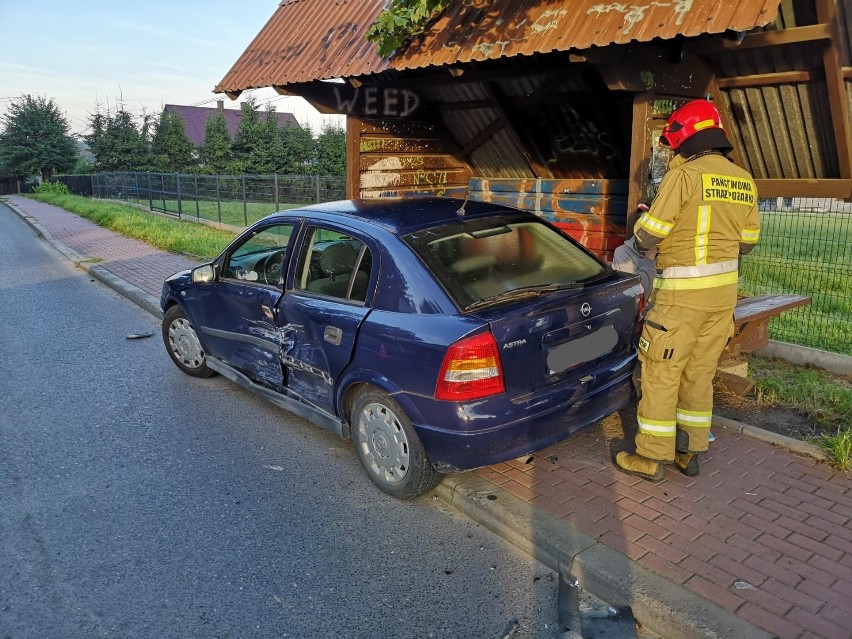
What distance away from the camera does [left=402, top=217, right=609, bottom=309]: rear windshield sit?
12.3 ft

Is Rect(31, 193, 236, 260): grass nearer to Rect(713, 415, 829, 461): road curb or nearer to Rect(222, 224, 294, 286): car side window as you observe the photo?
Rect(222, 224, 294, 286): car side window

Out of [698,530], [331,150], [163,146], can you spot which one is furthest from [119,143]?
[698,530]

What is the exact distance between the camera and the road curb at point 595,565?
9.11 feet

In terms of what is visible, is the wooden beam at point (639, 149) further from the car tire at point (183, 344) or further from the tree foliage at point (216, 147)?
the tree foliage at point (216, 147)

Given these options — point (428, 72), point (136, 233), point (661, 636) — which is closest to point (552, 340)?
point (661, 636)

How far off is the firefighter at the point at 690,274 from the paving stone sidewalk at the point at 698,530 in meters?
0.33

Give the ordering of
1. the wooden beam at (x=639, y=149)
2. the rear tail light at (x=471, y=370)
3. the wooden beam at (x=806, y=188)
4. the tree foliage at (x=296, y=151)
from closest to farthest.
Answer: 1. the rear tail light at (x=471, y=370)
2. the wooden beam at (x=639, y=149)
3. the wooden beam at (x=806, y=188)
4. the tree foliage at (x=296, y=151)

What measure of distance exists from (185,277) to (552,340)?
351 centimetres

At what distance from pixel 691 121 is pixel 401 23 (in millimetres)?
3179

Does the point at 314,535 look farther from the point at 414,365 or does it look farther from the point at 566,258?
the point at 566,258

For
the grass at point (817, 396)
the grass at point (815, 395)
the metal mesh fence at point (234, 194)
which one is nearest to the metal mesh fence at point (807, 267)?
the grass at point (815, 395)

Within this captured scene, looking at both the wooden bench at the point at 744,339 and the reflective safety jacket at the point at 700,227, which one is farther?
the wooden bench at the point at 744,339

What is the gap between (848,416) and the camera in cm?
470

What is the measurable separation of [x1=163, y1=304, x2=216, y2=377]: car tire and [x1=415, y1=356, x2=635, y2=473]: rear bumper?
307 cm
